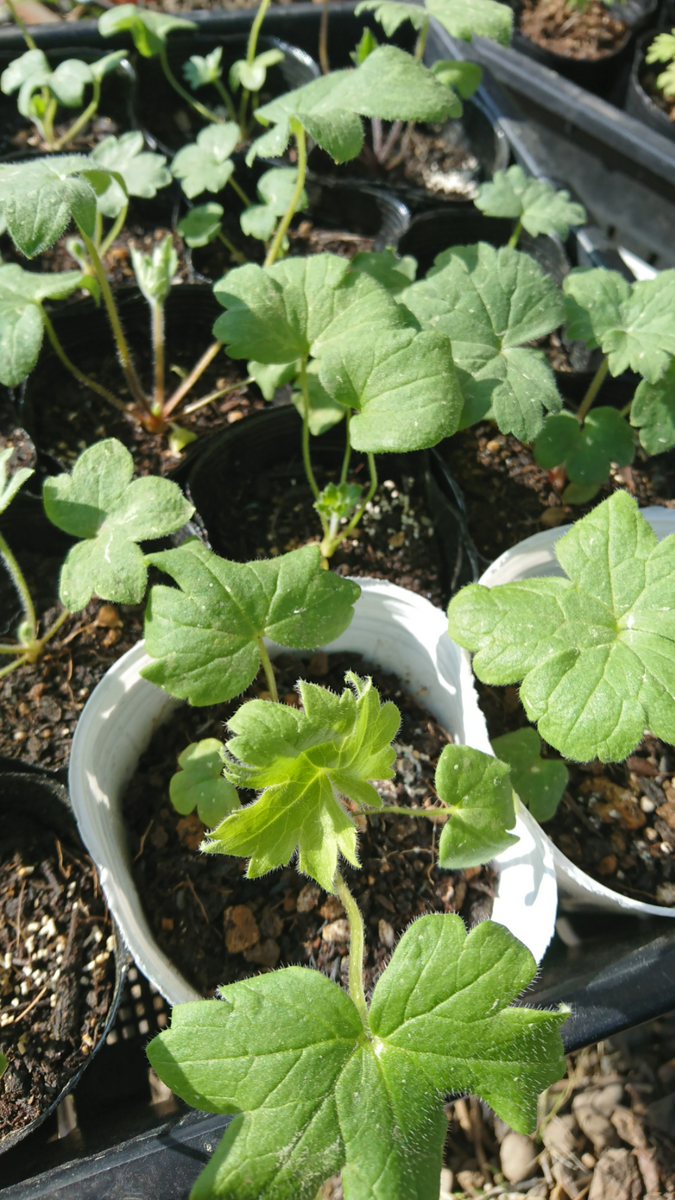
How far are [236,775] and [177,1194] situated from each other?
483 millimetres

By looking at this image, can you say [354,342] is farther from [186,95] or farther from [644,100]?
[644,100]

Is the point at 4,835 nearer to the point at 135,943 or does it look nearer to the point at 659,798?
the point at 135,943

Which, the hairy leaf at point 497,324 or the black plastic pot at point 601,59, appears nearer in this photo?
the hairy leaf at point 497,324

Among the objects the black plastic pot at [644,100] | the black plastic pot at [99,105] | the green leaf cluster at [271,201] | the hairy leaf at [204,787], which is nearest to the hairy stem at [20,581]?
the hairy leaf at [204,787]

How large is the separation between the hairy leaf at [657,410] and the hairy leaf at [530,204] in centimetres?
49

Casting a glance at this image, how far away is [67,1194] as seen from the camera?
87 cm

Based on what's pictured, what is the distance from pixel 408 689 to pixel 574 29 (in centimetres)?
232

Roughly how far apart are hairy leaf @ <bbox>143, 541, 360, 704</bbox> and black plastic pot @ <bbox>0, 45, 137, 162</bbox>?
62.9 inches

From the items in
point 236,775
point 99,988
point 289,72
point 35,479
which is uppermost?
point 289,72

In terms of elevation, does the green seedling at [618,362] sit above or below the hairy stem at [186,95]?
below

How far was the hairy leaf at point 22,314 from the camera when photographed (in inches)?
47.9

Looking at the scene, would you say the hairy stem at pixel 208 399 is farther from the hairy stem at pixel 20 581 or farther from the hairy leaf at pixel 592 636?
the hairy leaf at pixel 592 636

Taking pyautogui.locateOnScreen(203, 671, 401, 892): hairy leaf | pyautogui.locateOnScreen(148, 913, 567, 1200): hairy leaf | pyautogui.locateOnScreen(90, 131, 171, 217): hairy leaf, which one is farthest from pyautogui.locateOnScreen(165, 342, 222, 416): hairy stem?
pyautogui.locateOnScreen(148, 913, 567, 1200): hairy leaf

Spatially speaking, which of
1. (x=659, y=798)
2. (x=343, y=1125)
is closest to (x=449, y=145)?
(x=659, y=798)
